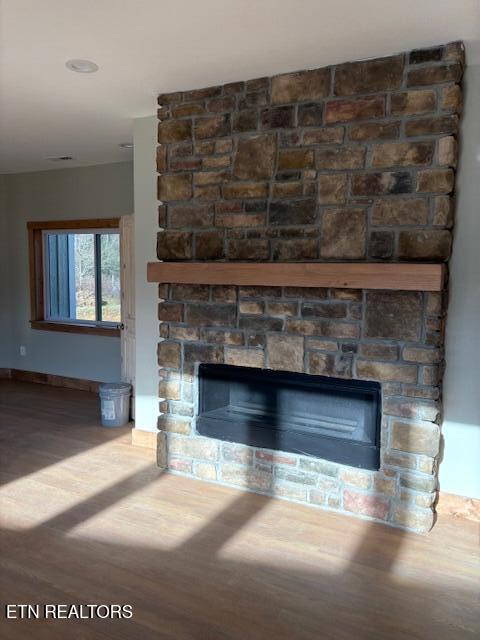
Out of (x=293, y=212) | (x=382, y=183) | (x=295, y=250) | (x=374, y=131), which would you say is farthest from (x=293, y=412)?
(x=374, y=131)

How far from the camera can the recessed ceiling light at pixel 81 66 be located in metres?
2.91

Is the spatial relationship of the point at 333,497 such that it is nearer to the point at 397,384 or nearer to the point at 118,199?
the point at 397,384

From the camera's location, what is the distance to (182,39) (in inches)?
104

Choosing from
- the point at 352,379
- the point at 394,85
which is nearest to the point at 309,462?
the point at 352,379

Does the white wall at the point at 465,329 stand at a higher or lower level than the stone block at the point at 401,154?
lower

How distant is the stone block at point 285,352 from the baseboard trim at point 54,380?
129 inches

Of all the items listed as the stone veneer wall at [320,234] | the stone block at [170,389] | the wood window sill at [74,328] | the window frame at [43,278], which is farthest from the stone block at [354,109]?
the wood window sill at [74,328]

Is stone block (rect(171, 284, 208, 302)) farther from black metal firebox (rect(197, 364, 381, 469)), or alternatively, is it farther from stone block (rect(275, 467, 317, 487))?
stone block (rect(275, 467, 317, 487))

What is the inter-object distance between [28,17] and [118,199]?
3.28 metres

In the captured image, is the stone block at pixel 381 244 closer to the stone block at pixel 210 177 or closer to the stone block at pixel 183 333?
the stone block at pixel 210 177

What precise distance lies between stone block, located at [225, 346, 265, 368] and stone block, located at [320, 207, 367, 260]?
739mm

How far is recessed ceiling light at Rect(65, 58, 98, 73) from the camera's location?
291cm

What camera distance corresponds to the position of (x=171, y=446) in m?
3.73

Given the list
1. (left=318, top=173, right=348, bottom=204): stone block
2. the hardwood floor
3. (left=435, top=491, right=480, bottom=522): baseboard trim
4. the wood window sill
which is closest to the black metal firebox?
the hardwood floor
